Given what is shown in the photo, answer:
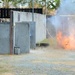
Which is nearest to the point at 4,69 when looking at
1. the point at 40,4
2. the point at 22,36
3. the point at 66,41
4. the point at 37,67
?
the point at 37,67

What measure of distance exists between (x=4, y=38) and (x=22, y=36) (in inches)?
38.9

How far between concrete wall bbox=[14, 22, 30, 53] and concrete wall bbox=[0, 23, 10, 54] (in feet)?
1.63

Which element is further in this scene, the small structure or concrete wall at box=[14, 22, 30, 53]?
concrete wall at box=[14, 22, 30, 53]

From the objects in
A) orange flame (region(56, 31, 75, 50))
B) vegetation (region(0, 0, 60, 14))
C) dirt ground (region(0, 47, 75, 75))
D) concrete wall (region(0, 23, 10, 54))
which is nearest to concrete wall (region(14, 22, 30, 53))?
concrete wall (region(0, 23, 10, 54))

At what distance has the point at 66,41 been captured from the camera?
20.5 meters

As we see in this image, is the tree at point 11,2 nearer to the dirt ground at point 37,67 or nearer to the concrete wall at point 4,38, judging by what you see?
the concrete wall at point 4,38

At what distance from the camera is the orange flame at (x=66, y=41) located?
803 inches

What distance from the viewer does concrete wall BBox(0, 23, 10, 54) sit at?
17.1m

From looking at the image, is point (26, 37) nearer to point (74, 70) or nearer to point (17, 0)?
point (74, 70)

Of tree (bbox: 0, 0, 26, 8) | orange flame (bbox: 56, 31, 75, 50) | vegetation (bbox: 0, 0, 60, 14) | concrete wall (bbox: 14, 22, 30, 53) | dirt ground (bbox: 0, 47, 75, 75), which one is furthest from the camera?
vegetation (bbox: 0, 0, 60, 14)

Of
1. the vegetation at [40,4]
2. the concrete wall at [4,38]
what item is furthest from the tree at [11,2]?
the concrete wall at [4,38]

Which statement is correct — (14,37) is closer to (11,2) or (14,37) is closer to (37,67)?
(37,67)

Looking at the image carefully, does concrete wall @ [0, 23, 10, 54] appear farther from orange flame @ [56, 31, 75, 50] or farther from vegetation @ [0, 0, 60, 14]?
vegetation @ [0, 0, 60, 14]

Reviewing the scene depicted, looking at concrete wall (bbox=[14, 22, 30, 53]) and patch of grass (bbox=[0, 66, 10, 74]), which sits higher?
concrete wall (bbox=[14, 22, 30, 53])
